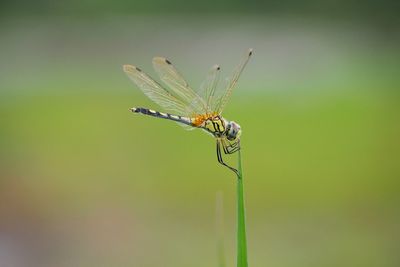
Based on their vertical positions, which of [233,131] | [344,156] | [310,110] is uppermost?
[310,110]

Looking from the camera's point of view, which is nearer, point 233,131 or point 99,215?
point 233,131

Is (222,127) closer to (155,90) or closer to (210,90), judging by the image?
(210,90)

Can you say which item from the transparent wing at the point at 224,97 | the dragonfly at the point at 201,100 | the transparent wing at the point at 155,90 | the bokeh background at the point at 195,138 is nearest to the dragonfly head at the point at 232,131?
the dragonfly at the point at 201,100

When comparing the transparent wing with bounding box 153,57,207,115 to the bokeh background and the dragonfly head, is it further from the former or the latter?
the bokeh background

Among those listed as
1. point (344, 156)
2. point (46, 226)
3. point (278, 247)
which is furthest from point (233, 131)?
point (344, 156)

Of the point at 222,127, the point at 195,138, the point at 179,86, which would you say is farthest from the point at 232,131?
the point at 195,138

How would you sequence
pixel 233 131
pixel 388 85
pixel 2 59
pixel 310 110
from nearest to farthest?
pixel 233 131 → pixel 310 110 → pixel 388 85 → pixel 2 59

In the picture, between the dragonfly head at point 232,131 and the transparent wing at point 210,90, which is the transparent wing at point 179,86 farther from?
the dragonfly head at point 232,131

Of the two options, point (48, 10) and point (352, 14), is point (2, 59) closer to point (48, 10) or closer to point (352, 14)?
point (48, 10)
